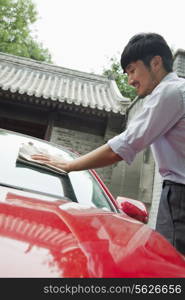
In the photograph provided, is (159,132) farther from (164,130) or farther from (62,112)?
(62,112)

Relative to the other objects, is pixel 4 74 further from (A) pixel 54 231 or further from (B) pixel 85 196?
(A) pixel 54 231

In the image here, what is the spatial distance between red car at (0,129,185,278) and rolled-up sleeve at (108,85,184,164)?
0.33 metres

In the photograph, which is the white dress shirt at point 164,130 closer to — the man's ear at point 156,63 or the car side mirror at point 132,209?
the man's ear at point 156,63

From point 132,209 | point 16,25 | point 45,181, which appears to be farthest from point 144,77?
point 16,25

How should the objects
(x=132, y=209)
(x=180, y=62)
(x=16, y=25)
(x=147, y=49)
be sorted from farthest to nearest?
1. (x=16, y=25)
2. (x=180, y=62)
3. (x=132, y=209)
4. (x=147, y=49)

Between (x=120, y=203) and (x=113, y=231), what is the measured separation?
3.16 feet

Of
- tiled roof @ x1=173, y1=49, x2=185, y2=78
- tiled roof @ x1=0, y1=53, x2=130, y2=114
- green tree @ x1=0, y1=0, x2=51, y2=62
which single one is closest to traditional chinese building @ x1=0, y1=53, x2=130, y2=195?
tiled roof @ x1=0, y1=53, x2=130, y2=114

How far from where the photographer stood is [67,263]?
68cm

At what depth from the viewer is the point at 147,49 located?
1.47 m

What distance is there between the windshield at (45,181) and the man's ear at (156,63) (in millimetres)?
724

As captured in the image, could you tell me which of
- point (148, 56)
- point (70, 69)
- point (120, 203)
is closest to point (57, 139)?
point (70, 69)

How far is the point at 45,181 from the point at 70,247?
32.6 inches

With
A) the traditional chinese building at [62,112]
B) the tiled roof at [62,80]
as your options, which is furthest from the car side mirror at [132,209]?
the tiled roof at [62,80]

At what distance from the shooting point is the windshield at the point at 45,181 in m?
1.49
